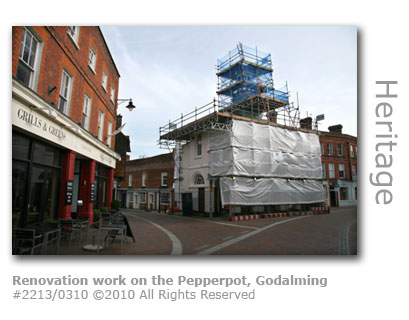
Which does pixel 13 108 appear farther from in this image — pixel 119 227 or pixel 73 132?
pixel 119 227

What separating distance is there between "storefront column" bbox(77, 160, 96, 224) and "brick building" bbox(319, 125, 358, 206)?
24754mm

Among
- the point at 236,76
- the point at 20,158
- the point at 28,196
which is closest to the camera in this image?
the point at 20,158

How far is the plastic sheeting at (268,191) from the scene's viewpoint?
1380 cm

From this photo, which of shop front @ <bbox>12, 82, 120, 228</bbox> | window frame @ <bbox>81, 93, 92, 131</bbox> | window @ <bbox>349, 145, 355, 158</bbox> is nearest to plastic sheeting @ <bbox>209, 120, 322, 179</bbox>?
shop front @ <bbox>12, 82, 120, 228</bbox>

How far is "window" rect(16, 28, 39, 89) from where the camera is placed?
5125 millimetres

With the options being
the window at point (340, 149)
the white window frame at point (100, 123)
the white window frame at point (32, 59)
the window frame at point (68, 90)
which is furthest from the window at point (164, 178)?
the window at point (340, 149)

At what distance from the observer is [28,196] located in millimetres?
5492

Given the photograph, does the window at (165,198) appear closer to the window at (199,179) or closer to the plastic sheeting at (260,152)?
the window at (199,179)

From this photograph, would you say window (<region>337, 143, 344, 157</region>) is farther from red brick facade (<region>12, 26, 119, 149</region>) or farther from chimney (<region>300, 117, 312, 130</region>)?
red brick facade (<region>12, 26, 119, 149</region>)

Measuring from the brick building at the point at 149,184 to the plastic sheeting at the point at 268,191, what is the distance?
1014cm
